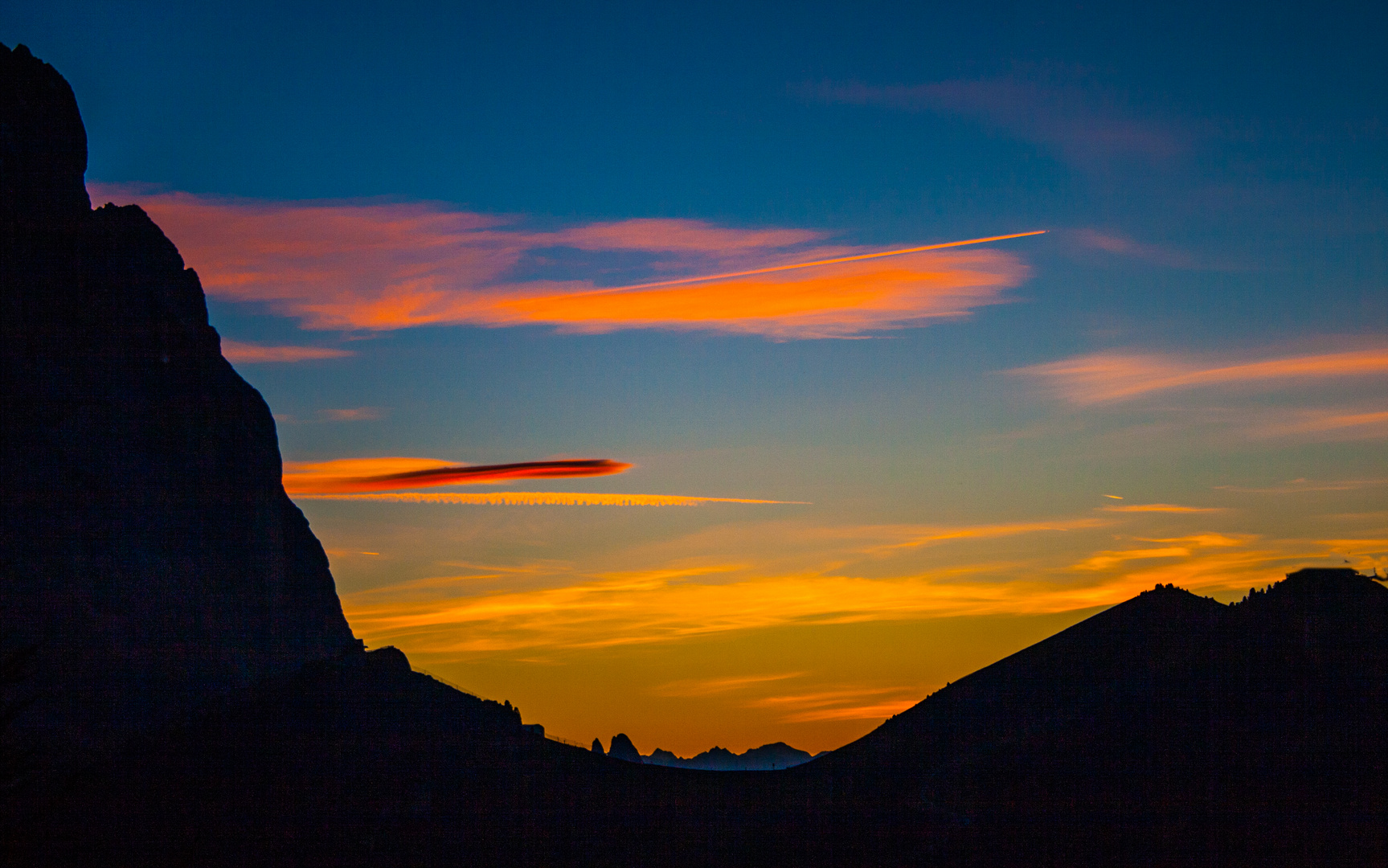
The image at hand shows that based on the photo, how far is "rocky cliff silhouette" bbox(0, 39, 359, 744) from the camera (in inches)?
6122

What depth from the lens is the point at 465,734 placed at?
141 m

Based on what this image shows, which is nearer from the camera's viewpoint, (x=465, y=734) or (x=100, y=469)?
(x=465, y=734)

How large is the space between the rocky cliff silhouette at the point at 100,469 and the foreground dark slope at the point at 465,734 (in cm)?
45

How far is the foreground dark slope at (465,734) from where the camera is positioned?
119 meters

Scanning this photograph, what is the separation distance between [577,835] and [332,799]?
23064mm

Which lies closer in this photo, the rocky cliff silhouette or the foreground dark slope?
the foreground dark slope

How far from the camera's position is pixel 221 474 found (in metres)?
199

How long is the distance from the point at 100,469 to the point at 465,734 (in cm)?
6628

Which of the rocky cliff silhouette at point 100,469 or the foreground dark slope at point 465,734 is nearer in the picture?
the foreground dark slope at point 465,734

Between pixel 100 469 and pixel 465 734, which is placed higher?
Result: pixel 100 469

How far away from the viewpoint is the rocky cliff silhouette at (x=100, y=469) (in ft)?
510

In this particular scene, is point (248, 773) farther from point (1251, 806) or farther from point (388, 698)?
point (1251, 806)

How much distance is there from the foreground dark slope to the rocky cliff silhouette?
17.6 inches

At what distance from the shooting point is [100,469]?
172 m
